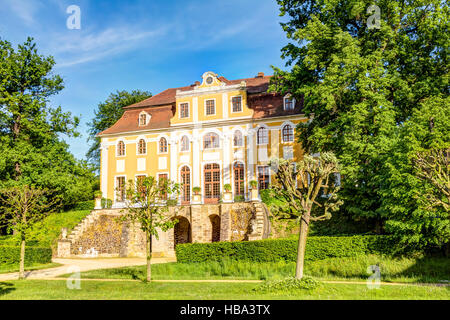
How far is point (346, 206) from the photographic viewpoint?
21406 millimetres

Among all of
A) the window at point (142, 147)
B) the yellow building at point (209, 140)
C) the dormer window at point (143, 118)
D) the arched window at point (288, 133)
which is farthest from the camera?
the dormer window at point (143, 118)

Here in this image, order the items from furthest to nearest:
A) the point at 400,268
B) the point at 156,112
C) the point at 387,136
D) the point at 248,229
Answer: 1. the point at 156,112
2. the point at 248,229
3. the point at 387,136
4. the point at 400,268

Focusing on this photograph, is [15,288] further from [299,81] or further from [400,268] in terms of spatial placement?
[299,81]

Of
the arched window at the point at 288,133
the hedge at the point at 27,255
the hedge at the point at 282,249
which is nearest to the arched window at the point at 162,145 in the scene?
the arched window at the point at 288,133

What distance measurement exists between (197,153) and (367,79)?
14932mm

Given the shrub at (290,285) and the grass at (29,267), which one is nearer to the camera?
the shrub at (290,285)

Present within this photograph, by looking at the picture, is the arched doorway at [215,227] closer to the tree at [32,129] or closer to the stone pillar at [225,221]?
the stone pillar at [225,221]

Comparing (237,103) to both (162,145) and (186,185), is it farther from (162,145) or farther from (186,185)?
(186,185)

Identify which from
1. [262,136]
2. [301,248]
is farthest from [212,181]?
[301,248]

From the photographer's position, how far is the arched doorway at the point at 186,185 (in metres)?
31.4

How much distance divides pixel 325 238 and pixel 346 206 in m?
3.17

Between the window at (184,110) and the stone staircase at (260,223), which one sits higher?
the window at (184,110)

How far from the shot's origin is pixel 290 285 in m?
11.6
